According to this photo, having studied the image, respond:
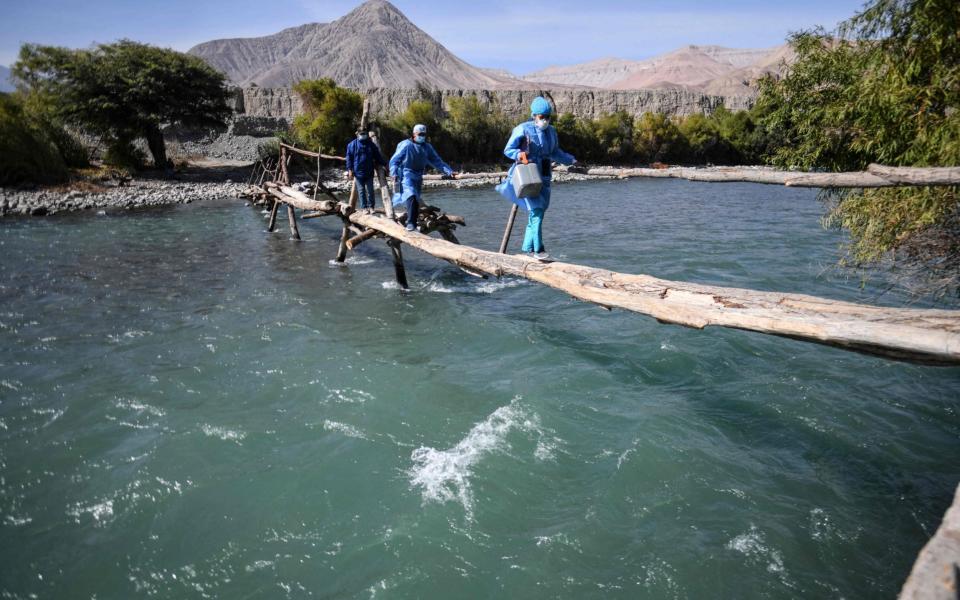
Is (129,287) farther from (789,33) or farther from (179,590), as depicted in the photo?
(789,33)

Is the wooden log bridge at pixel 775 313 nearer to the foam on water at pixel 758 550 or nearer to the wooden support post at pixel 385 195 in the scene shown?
the foam on water at pixel 758 550

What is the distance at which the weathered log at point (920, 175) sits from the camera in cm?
334

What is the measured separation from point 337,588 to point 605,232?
48.9 feet

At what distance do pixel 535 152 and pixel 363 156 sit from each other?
452 cm

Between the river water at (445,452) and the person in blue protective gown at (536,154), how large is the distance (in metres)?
1.70

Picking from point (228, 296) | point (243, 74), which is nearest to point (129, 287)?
point (228, 296)

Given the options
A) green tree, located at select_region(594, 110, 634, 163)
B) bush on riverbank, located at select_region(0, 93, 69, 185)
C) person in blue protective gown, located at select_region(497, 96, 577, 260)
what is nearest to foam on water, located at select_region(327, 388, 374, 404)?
person in blue protective gown, located at select_region(497, 96, 577, 260)

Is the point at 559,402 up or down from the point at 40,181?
down

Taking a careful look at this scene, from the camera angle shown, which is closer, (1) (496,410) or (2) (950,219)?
(1) (496,410)

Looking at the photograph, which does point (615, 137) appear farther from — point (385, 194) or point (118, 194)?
point (385, 194)

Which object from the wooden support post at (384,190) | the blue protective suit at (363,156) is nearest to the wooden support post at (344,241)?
the blue protective suit at (363,156)

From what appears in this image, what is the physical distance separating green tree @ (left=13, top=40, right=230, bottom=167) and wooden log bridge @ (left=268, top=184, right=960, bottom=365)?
94.8 feet

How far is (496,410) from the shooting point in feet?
18.7

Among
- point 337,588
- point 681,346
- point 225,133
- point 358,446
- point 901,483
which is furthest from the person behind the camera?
point 225,133
